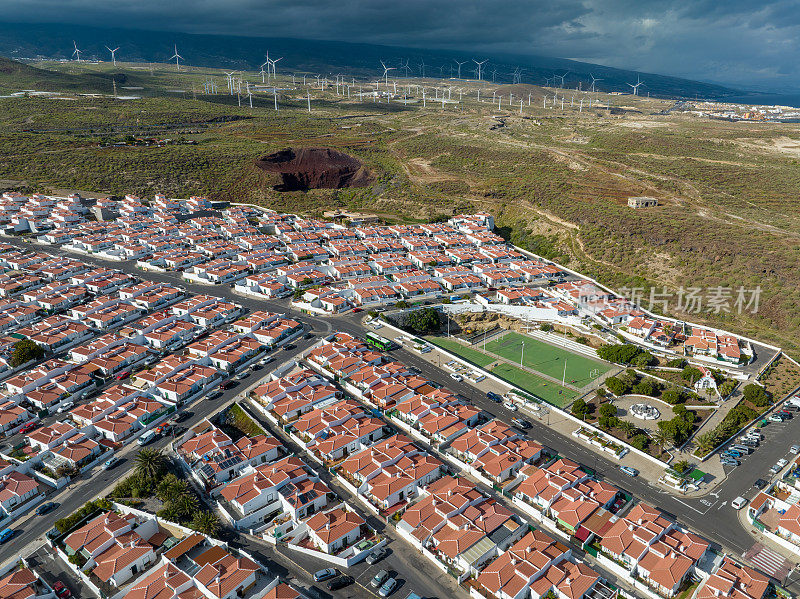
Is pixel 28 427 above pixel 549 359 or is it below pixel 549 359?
below

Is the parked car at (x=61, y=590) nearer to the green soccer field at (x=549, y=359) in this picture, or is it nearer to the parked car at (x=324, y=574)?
the parked car at (x=324, y=574)

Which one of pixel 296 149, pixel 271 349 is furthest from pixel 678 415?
pixel 296 149

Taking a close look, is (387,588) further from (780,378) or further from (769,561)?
(780,378)

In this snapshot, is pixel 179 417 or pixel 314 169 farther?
pixel 314 169

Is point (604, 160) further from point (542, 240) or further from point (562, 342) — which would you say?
point (562, 342)

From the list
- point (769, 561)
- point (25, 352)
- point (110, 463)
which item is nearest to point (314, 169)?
point (25, 352)
